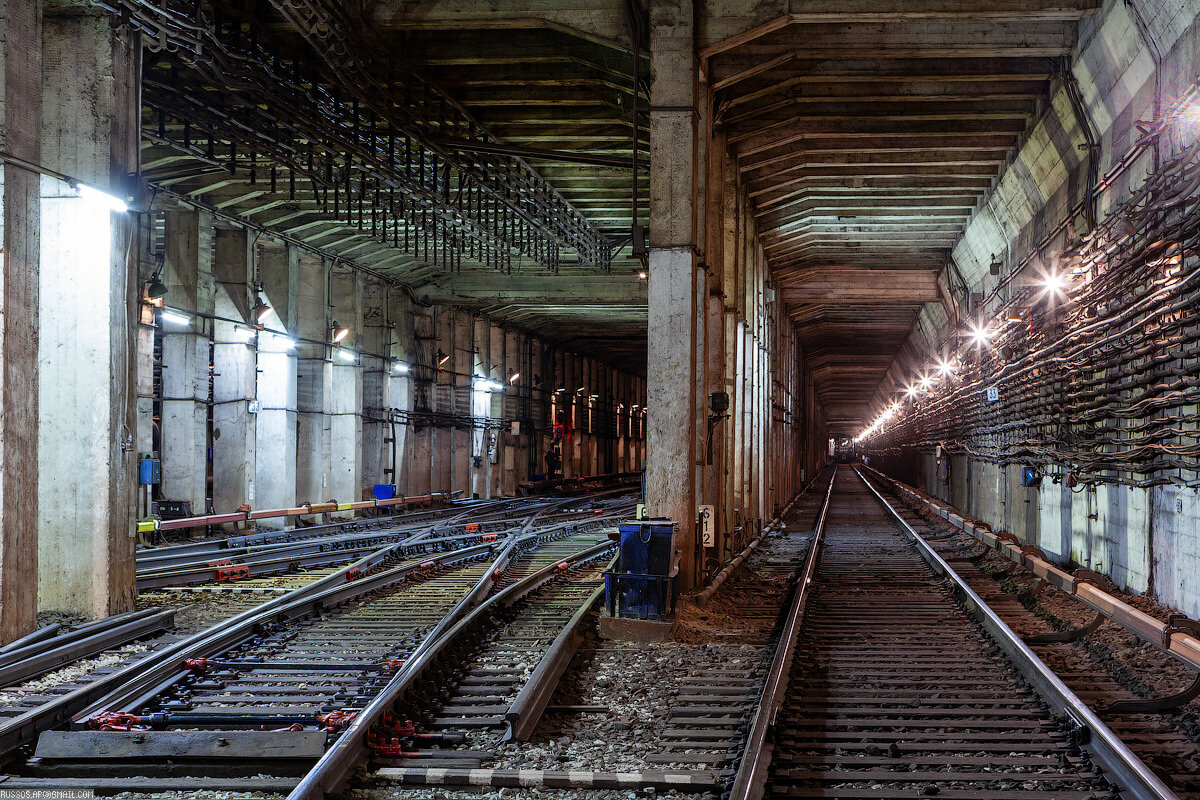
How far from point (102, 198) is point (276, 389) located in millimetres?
10531

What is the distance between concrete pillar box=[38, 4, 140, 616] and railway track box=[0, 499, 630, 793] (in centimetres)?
163

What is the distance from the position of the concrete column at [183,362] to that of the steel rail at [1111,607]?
1276cm

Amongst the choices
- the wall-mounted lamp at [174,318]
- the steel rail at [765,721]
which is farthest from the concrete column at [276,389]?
the steel rail at [765,721]

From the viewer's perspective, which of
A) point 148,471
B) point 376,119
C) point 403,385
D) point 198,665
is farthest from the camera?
point 403,385

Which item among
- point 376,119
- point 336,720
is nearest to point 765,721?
point 336,720

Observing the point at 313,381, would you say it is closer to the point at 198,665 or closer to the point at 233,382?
the point at 233,382

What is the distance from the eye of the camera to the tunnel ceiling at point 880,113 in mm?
11141

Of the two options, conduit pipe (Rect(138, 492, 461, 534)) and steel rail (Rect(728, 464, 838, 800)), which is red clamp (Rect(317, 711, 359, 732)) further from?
conduit pipe (Rect(138, 492, 461, 534))

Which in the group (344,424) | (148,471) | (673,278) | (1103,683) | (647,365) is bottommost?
(1103,683)

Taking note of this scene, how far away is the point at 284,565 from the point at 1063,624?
9.13m

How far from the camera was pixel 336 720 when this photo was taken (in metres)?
5.45

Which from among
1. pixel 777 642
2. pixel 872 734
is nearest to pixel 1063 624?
pixel 777 642

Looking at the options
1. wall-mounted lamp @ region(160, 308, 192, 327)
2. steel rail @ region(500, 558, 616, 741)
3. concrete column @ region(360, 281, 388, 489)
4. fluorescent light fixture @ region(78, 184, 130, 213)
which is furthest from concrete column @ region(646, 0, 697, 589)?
concrete column @ region(360, 281, 388, 489)

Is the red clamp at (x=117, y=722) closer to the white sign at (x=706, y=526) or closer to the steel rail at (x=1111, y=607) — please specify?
the steel rail at (x=1111, y=607)
